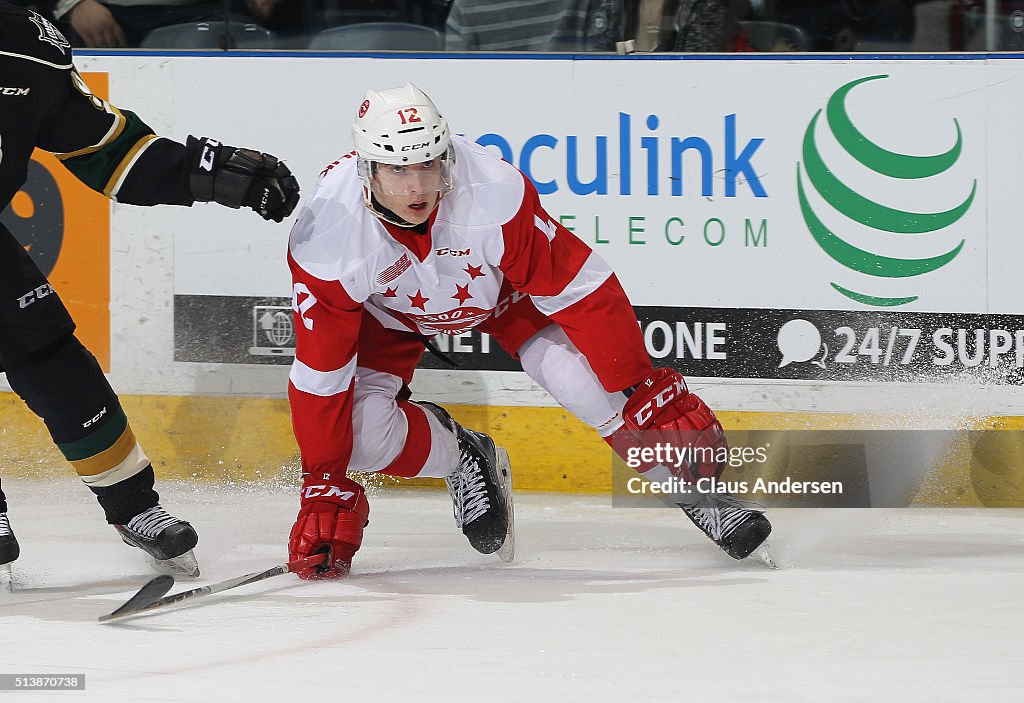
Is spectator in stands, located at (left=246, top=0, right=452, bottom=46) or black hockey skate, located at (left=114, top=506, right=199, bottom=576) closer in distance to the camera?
black hockey skate, located at (left=114, top=506, right=199, bottom=576)

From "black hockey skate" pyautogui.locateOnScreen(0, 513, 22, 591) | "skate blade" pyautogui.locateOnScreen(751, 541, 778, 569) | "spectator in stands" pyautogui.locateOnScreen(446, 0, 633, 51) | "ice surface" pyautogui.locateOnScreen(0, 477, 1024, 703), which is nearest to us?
"ice surface" pyautogui.locateOnScreen(0, 477, 1024, 703)

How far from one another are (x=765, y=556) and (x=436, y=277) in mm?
876

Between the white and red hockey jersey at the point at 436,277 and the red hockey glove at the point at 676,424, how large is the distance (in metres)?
0.04

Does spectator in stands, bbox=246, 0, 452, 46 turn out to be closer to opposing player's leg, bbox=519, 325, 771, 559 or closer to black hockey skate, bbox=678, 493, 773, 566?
opposing player's leg, bbox=519, 325, 771, 559

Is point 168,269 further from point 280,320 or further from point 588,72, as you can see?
point 588,72

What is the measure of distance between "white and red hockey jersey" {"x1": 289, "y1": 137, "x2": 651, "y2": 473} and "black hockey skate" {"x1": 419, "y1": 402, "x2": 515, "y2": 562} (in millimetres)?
293

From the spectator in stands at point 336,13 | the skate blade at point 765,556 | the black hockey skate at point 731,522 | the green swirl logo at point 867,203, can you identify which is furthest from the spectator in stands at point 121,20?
the skate blade at point 765,556

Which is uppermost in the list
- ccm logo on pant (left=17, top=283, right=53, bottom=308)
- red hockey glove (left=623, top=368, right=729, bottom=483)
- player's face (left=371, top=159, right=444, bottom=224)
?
player's face (left=371, top=159, right=444, bottom=224)

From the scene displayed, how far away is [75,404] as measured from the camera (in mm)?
2650

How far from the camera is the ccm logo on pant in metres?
2.58

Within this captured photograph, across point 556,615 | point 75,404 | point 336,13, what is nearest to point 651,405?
point 556,615

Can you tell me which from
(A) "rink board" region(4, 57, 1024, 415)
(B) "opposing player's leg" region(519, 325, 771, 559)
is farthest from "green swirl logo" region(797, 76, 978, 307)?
(B) "opposing player's leg" region(519, 325, 771, 559)

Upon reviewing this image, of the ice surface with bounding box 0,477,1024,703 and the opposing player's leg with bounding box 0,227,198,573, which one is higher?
the opposing player's leg with bounding box 0,227,198,573

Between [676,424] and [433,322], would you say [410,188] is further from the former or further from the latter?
[676,424]
